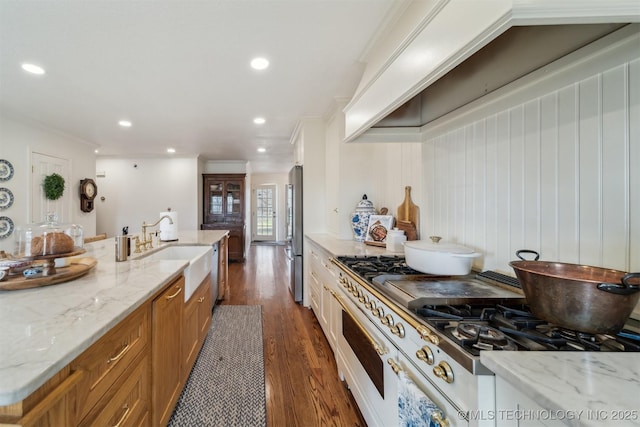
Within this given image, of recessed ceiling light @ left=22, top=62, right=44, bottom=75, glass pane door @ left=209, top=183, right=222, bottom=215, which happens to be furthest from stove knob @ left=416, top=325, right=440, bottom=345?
glass pane door @ left=209, top=183, right=222, bottom=215

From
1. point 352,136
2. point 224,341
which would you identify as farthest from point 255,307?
point 352,136

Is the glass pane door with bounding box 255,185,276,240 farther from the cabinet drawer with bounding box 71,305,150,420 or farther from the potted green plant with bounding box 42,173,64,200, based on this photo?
the cabinet drawer with bounding box 71,305,150,420

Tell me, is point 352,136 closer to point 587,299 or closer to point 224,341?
point 587,299

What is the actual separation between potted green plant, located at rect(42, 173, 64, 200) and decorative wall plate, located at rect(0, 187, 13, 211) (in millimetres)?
434

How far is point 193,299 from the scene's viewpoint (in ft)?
6.13

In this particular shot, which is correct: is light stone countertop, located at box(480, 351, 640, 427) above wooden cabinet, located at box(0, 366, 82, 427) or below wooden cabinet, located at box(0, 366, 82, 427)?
above

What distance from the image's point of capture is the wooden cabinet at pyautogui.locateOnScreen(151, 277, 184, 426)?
3.98 feet

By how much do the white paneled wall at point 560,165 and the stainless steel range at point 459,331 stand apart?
0.81ft

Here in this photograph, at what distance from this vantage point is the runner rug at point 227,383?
150 centimetres

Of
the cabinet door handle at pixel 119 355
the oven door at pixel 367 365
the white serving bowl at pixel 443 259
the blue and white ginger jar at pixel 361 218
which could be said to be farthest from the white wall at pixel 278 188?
the cabinet door handle at pixel 119 355

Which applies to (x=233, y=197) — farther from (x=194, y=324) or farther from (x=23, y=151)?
(x=194, y=324)

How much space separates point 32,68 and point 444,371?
11.8ft

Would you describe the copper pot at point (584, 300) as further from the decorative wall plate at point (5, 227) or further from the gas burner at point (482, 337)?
the decorative wall plate at point (5, 227)

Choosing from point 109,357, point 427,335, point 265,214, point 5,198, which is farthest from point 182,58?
point 265,214
